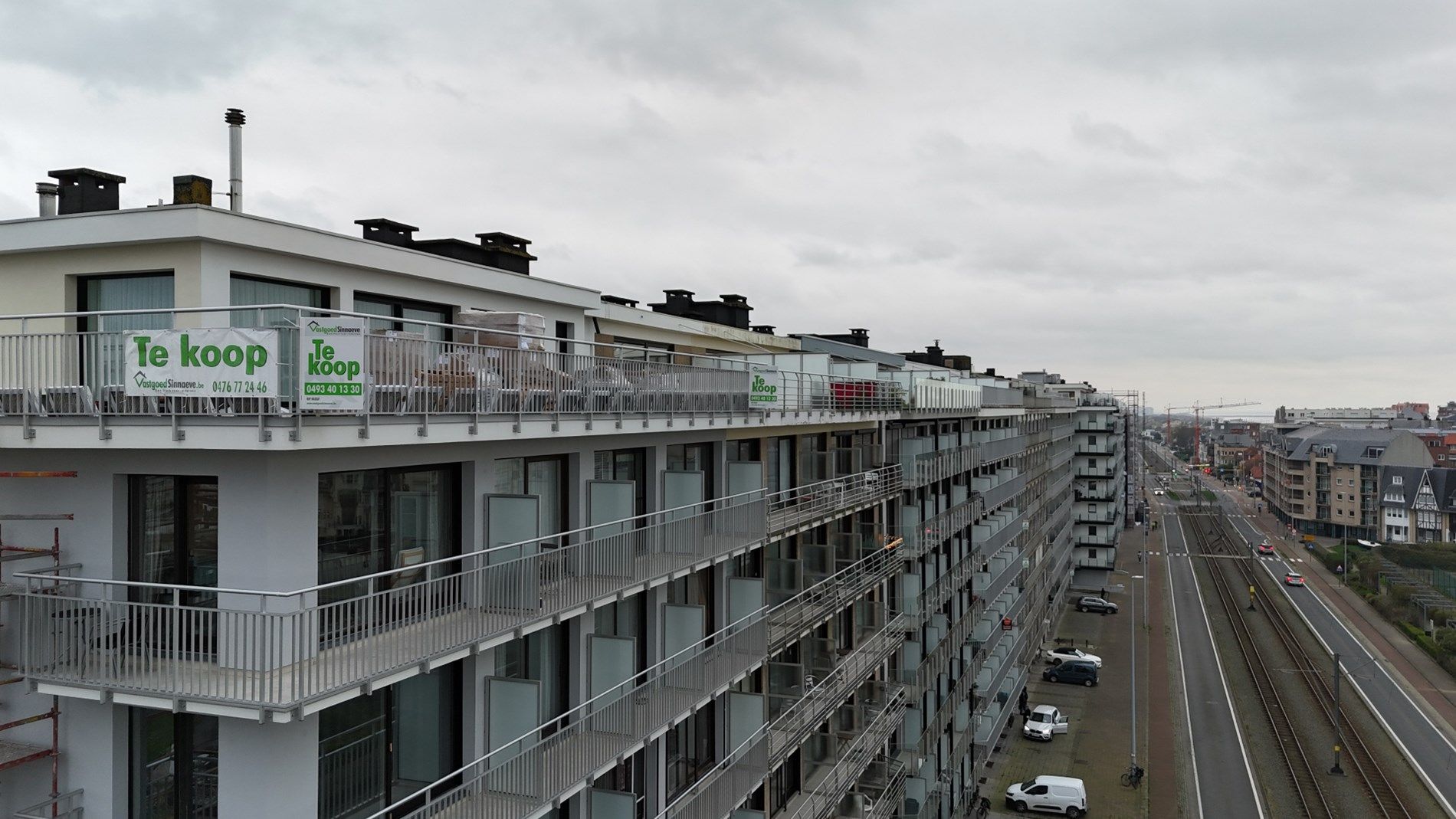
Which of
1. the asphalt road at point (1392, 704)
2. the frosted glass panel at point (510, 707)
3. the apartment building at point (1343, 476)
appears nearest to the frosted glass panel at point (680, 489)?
the frosted glass panel at point (510, 707)

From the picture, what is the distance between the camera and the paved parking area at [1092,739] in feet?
148

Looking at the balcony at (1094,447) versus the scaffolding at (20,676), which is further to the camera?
the balcony at (1094,447)

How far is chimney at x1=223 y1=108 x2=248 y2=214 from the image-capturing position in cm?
1516

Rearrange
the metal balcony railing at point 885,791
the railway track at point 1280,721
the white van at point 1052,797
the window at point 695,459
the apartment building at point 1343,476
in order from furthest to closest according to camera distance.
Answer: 1. the apartment building at point 1343,476
2. the railway track at point 1280,721
3. the white van at point 1052,797
4. the metal balcony railing at point 885,791
5. the window at point 695,459

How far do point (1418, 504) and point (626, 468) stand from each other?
134 m

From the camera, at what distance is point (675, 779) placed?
1886cm

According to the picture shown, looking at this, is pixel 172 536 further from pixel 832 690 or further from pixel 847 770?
pixel 847 770

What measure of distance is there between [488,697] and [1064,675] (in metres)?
57.4

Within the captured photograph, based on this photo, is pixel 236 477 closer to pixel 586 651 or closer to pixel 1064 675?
pixel 586 651

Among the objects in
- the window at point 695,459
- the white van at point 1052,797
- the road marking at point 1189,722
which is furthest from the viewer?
the road marking at point 1189,722

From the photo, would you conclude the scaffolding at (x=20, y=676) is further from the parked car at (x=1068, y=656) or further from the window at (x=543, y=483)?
the parked car at (x=1068, y=656)

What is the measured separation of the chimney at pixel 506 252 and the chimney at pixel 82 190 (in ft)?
23.5

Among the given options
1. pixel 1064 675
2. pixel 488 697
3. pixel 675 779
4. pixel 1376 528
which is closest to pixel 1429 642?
pixel 1064 675

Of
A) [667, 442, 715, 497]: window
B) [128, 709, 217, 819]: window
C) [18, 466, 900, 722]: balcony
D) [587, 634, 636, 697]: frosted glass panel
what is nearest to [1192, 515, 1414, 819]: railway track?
[667, 442, 715, 497]: window
